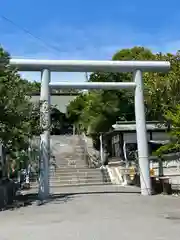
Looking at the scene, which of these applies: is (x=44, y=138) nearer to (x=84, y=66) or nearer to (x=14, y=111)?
(x=14, y=111)

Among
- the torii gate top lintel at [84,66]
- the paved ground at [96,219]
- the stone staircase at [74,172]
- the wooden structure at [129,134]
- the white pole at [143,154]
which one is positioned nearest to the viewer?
the paved ground at [96,219]

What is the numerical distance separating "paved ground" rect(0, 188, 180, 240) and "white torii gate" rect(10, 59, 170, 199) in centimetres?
135

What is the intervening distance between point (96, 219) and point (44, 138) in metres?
7.24

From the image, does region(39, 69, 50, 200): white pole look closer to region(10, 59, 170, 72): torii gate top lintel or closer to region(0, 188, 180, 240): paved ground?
region(10, 59, 170, 72): torii gate top lintel

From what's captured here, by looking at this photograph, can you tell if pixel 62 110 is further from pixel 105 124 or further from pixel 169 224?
pixel 169 224

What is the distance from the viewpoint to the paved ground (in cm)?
955

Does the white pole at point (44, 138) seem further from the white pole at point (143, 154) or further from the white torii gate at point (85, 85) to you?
the white pole at point (143, 154)

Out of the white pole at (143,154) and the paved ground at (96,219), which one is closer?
the paved ground at (96,219)

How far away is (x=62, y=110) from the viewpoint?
5275 centimetres

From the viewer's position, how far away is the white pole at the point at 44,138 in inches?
721

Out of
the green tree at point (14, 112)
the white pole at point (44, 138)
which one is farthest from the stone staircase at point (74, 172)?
the green tree at point (14, 112)

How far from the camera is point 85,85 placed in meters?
Answer: 19.4

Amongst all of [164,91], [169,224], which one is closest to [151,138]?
[164,91]

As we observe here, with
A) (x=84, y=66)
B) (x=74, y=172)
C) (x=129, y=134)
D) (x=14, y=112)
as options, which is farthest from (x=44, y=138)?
(x=129, y=134)
